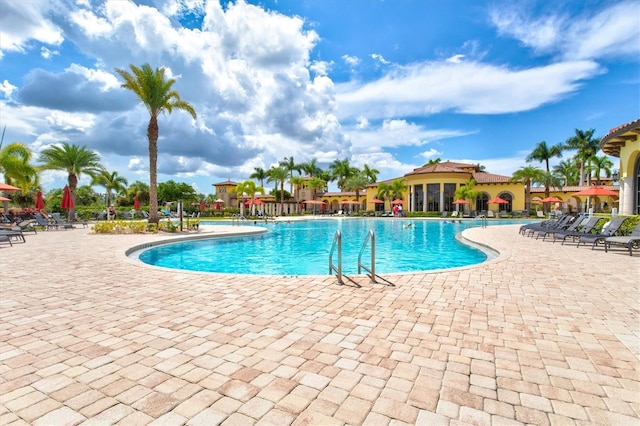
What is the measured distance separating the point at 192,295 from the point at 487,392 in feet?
13.3

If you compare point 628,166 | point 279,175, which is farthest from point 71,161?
point 628,166

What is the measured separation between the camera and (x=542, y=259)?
827cm

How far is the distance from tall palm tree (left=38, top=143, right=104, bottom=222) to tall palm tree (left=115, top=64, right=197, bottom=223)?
9.20m

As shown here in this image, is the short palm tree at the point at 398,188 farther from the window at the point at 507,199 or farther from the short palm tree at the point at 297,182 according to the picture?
the short palm tree at the point at 297,182

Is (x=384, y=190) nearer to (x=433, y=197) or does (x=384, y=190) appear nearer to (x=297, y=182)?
(x=433, y=197)

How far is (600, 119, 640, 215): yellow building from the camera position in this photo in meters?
11.8

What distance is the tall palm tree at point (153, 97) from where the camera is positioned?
17500 mm

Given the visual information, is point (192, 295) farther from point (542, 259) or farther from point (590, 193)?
point (590, 193)

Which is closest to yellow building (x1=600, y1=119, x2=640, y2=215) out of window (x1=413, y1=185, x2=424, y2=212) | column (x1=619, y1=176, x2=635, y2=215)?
column (x1=619, y1=176, x2=635, y2=215)

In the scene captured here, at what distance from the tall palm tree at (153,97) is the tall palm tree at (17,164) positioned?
37.1 feet

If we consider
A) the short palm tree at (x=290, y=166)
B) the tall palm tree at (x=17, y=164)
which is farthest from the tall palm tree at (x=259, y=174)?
the tall palm tree at (x=17, y=164)

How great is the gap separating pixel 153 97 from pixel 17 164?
40.2 feet

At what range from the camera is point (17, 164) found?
21.8 meters

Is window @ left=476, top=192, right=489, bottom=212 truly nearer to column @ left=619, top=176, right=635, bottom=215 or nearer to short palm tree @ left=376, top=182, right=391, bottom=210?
short palm tree @ left=376, top=182, right=391, bottom=210
